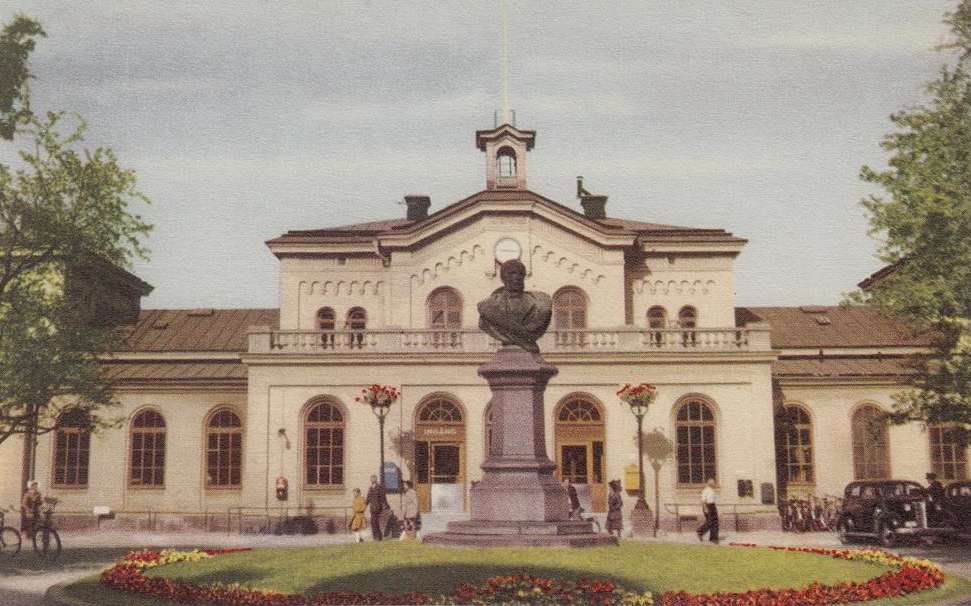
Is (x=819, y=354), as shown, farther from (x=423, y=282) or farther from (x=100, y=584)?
(x=100, y=584)

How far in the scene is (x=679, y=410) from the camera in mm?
36594

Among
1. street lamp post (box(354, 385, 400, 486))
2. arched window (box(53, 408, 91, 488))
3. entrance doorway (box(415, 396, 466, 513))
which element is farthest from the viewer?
arched window (box(53, 408, 91, 488))

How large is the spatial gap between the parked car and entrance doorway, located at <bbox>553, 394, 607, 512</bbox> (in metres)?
11.0

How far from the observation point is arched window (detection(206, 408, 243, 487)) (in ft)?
128

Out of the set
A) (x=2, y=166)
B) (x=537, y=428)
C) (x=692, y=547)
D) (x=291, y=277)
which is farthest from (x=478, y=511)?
→ (x=291, y=277)

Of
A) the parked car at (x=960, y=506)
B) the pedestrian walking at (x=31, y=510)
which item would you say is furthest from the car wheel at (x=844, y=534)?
the pedestrian walking at (x=31, y=510)

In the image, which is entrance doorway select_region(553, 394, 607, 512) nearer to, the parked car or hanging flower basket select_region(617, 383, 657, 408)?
hanging flower basket select_region(617, 383, 657, 408)

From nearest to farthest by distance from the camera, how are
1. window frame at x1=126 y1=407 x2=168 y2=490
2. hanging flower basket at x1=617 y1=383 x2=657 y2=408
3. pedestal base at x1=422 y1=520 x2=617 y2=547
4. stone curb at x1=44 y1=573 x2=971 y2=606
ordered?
stone curb at x1=44 y1=573 x2=971 y2=606 → pedestal base at x1=422 y1=520 x2=617 y2=547 → hanging flower basket at x1=617 y1=383 x2=657 y2=408 → window frame at x1=126 y1=407 x2=168 y2=490

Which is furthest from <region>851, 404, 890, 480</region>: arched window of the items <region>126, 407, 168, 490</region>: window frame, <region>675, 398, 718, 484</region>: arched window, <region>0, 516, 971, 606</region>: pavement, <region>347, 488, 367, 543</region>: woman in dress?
<region>126, 407, 168, 490</region>: window frame

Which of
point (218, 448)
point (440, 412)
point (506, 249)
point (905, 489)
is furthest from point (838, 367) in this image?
point (218, 448)

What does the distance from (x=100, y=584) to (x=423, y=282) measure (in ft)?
77.2

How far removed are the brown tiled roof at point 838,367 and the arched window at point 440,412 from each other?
12.9 meters

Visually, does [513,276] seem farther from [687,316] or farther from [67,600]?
[687,316]

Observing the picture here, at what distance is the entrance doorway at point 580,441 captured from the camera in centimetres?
3644
